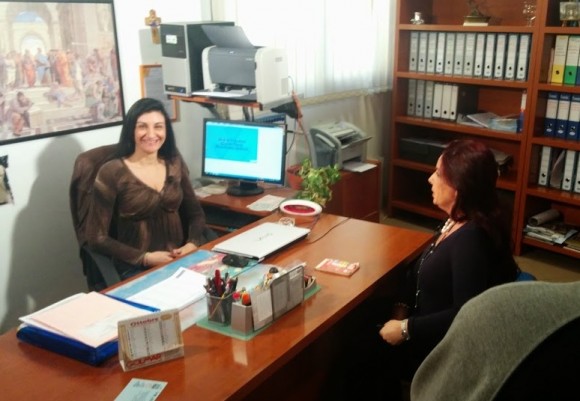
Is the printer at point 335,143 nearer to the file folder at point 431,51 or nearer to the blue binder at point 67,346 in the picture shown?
the file folder at point 431,51

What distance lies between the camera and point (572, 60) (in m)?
3.41

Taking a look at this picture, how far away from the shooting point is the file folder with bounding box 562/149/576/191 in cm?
354

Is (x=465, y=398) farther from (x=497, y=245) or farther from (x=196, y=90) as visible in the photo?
(x=196, y=90)

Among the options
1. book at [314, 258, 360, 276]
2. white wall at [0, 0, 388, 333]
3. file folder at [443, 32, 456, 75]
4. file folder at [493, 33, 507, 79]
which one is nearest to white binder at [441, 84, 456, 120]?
file folder at [443, 32, 456, 75]

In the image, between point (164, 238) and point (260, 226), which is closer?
point (260, 226)

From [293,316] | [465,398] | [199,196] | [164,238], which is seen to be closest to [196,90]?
[199,196]

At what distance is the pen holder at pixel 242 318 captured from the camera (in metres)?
1.56

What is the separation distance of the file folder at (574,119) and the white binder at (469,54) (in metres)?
0.67

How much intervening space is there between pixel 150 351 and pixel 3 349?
42cm

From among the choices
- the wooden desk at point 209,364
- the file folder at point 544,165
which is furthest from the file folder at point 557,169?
the wooden desk at point 209,364

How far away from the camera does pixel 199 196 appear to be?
3.04 metres

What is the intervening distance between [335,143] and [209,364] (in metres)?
2.41

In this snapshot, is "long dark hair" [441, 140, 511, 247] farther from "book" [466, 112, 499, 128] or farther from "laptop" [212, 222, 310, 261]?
"book" [466, 112, 499, 128]

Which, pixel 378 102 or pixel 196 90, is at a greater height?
pixel 196 90
